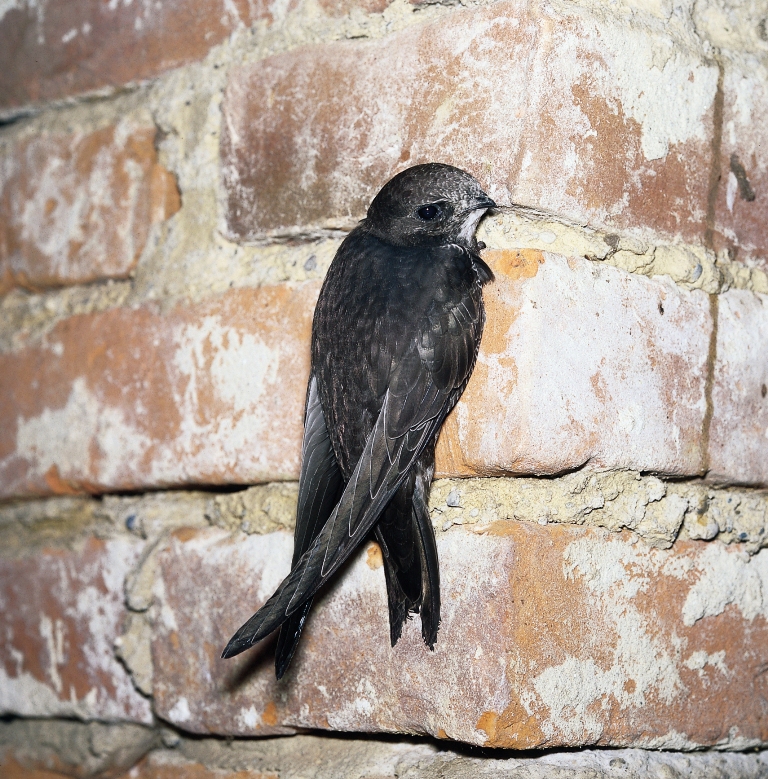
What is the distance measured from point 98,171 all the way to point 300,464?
0.51 m

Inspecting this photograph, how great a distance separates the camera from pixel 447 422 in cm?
105

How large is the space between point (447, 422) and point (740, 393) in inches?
13.4

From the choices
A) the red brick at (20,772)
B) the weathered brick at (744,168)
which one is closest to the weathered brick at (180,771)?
the red brick at (20,772)

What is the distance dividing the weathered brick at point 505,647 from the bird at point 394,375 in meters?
0.04

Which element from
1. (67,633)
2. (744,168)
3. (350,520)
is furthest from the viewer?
(67,633)

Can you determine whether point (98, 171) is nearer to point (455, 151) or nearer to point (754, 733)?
point (455, 151)

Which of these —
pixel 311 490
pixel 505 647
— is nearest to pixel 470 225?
pixel 311 490

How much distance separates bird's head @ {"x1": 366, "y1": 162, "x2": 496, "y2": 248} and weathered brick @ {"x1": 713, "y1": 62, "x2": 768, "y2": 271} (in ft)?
0.98

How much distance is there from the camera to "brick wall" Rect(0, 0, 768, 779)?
1015 mm

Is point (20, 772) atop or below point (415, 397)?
below

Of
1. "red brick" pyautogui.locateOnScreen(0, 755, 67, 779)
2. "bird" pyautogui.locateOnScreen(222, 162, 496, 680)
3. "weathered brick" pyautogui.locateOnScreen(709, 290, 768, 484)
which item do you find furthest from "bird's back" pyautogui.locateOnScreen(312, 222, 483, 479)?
"red brick" pyautogui.locateOnScreen(0, 755, 67, 779)

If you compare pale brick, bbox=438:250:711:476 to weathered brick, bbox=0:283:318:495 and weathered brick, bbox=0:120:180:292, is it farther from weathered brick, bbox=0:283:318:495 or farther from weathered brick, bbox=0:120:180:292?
weathered brick, bbox=0:120:180:292

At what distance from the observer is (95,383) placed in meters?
1.34

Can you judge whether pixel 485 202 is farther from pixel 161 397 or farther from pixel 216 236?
pixel 161 397
